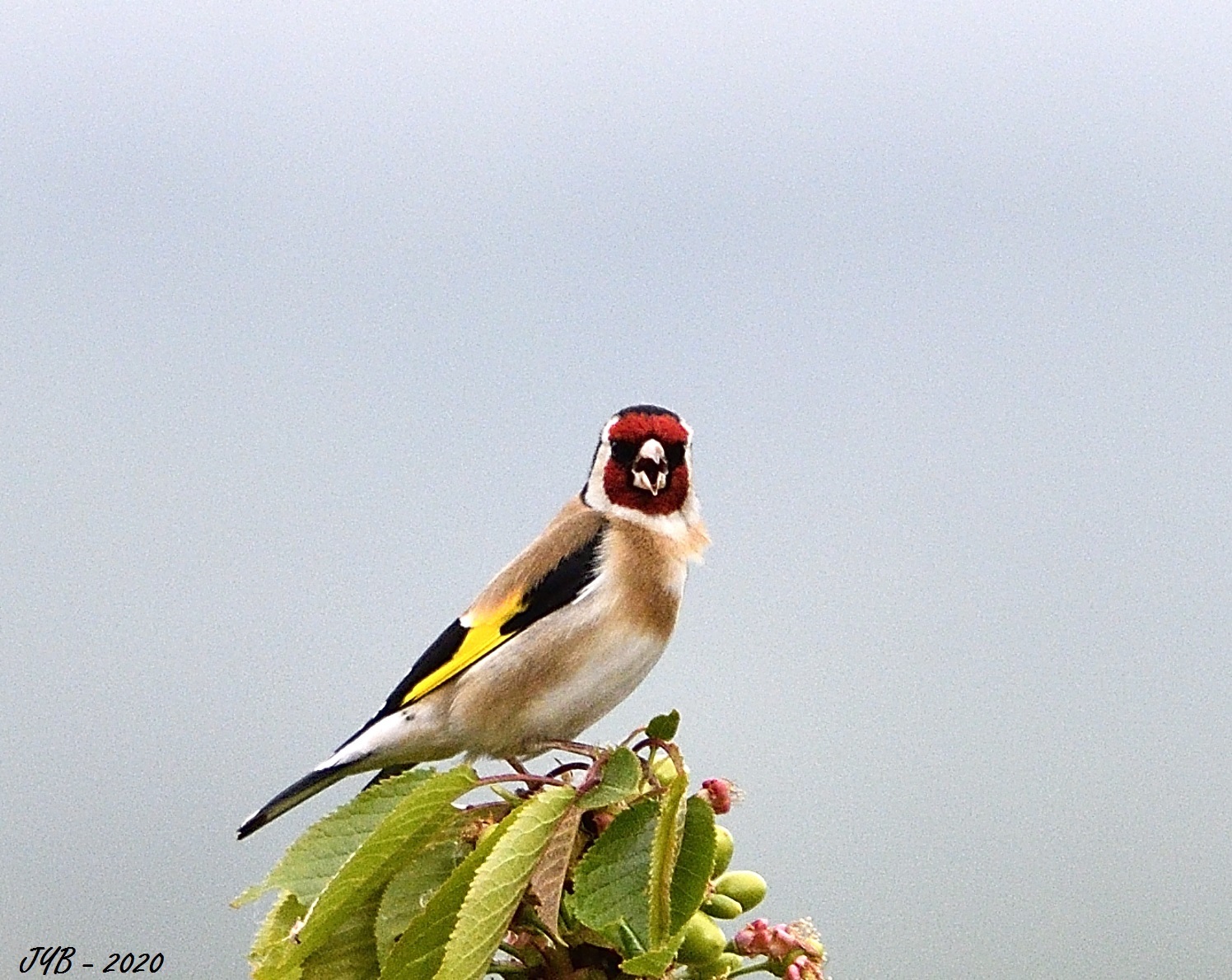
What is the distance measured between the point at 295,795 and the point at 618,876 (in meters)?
1.03

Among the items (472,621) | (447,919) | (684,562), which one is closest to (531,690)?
(472,621)

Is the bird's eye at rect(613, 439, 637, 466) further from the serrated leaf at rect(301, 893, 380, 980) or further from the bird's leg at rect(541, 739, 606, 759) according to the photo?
the serrated leaf at rect(301, 893, 380, 980)

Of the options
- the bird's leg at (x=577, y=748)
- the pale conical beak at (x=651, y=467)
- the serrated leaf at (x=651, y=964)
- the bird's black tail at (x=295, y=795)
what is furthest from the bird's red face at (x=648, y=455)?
the serrated leaf at (x=651, y=964)

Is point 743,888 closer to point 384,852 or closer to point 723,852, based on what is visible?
point 723,852

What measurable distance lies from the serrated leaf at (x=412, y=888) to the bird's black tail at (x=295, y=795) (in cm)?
73

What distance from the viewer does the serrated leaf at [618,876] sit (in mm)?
1867

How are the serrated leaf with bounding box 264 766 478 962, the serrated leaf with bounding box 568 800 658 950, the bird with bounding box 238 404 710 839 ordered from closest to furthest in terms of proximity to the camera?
the serrated leaf with bounding box 568 800 658 950
the serrated leaf with bounding box 264 766 478 962
the bird with bounding box 238 404 710 839

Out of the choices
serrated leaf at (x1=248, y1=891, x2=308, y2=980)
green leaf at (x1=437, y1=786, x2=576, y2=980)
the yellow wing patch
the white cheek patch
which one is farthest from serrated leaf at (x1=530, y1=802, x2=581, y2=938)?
the white cheek patch

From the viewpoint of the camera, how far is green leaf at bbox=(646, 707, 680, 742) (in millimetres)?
2100

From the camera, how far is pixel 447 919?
190 cm

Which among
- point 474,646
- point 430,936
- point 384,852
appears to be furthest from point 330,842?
point 474,646

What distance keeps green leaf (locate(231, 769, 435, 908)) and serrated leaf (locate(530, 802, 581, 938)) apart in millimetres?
221

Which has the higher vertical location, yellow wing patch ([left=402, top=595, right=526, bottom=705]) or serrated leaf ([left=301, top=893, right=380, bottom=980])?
yellow wing patch ([left=402, top=595, right=526, bottom=705])

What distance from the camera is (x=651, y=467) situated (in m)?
3.01
